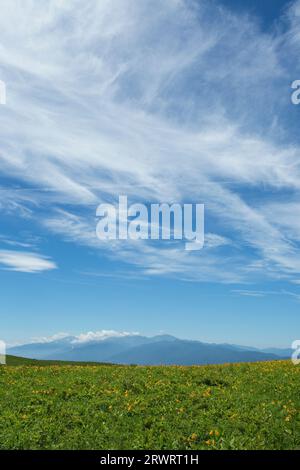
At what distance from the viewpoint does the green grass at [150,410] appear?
51.8 ft

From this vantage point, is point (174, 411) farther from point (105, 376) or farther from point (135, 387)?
point (105, 376)

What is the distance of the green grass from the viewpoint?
1579 cm

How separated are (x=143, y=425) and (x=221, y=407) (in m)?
3.85

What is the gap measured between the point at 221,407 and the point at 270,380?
24.0 ft

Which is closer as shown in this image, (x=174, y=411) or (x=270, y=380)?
(x=174, y=411)

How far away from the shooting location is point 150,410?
18.8m

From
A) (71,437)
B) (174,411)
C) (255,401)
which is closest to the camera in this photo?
(71,437)

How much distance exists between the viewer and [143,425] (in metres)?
17.2

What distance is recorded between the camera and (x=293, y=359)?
111 feet

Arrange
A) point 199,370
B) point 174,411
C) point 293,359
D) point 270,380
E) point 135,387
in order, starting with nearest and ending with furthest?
1. point 174,411
2. point 135,387
3. point 270,380
4. point 199,370
5. point 293,359

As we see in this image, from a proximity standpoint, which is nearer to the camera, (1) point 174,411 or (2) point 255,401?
(1) point 174,411
